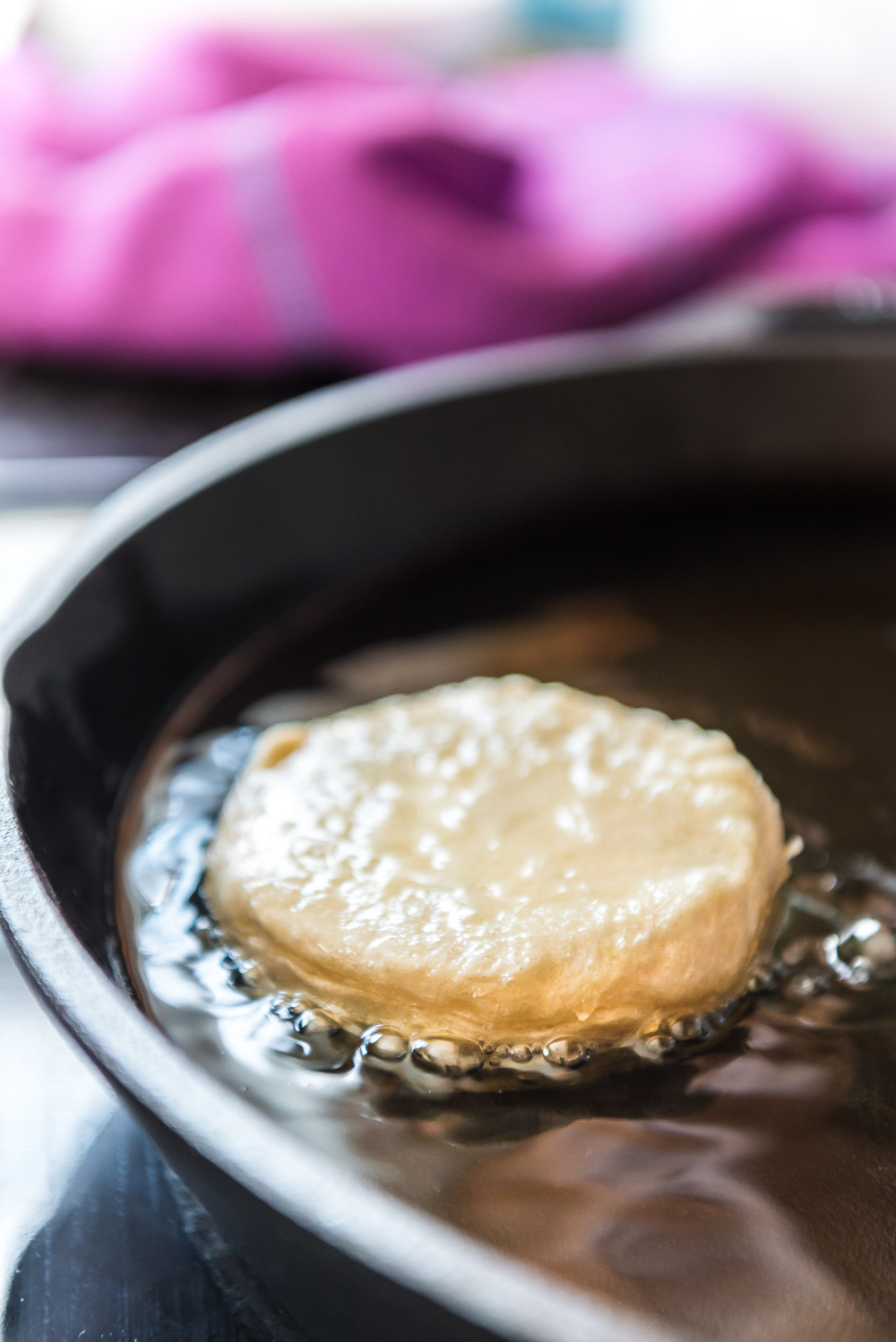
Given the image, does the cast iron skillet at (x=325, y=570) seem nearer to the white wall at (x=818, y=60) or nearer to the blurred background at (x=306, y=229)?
the blurred background at (x=306, y=229)

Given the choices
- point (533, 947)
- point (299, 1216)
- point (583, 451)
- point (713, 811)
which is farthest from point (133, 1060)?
point (583, 451)

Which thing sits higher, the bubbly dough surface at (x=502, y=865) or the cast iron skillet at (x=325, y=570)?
the cast iron skillet at (x=325, y=570)

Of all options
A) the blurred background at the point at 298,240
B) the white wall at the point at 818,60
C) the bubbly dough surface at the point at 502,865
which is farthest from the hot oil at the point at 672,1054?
the white wall at the point at 818,60

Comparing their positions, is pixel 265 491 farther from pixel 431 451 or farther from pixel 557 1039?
pixel 557 1039

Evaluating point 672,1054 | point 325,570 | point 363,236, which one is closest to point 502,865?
point 672,1054

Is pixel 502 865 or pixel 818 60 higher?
pixel 818 60

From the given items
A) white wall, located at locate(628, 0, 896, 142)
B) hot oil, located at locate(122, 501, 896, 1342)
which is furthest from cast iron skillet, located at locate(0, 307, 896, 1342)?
white wall, located at locate(628, 0, 896, 142)

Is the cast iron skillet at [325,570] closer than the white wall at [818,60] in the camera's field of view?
Yes

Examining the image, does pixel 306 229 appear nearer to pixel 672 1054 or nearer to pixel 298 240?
pixel 298 240
